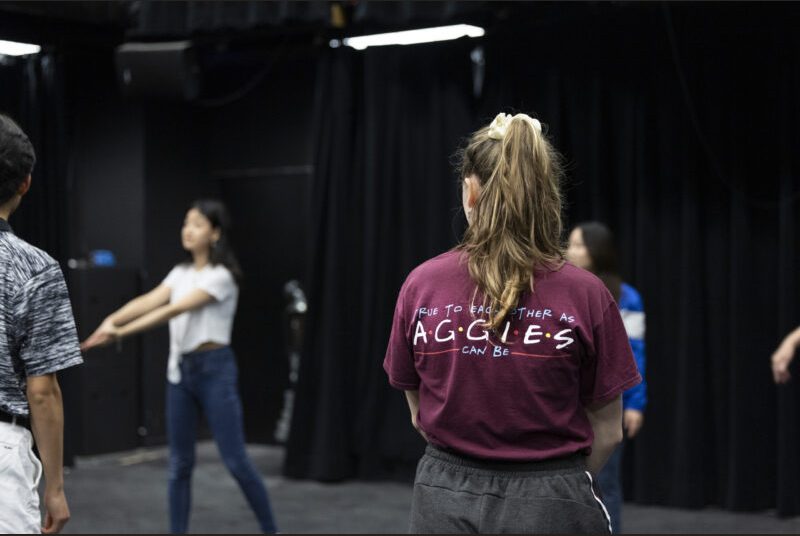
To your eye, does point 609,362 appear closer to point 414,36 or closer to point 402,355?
point 402,355

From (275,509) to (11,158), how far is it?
→ 380cm

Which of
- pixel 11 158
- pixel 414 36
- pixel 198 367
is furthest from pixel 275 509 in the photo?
pixel 11 158

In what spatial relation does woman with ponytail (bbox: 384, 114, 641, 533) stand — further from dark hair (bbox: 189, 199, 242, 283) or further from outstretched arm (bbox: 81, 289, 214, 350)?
dark hair (bbox: 189, 199, 242, 283)

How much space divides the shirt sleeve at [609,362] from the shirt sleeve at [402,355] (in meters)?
0.32

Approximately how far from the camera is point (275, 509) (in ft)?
18.9

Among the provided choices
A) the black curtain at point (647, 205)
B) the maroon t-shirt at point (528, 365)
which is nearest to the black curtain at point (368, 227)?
the black curtain at point (647, 205)

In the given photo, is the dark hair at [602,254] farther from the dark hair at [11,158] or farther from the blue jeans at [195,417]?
the dark hair at [11,158]

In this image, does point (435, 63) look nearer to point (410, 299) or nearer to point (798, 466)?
point (798, 466)

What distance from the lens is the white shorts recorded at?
2.18m

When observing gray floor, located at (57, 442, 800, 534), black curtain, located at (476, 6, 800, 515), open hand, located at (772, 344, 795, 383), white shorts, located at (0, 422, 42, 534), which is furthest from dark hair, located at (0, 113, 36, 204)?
black curtain, located at (476, 6, 800, 515)

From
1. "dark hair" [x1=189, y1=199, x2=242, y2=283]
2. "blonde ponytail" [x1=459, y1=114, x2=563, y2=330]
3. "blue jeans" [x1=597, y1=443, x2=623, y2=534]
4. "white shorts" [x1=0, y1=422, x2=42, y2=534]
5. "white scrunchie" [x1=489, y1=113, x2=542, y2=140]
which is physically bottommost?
"blue jeans" [x1=597, y1=443, x2=623, y2=534]

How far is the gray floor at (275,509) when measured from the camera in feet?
17.3

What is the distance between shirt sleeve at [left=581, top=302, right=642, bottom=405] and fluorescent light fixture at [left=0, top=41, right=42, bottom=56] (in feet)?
19.8

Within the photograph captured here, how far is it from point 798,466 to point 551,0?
8.61 ft
